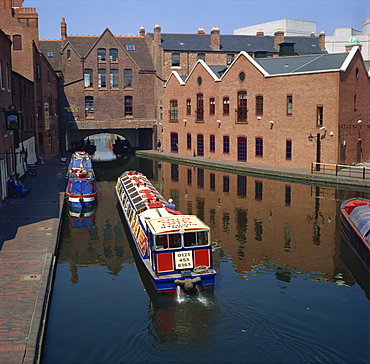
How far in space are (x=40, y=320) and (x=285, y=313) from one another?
6725 mm

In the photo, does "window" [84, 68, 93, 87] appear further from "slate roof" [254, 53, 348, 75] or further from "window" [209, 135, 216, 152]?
"slate roof" [254, 53, 348, 75]

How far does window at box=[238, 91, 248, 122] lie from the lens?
46.5 metres

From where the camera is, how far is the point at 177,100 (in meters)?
56.8

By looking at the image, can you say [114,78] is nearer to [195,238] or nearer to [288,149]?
[288,149]

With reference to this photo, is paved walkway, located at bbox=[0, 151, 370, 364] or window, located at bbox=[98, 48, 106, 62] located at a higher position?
window, located at bbox=[98, 48, 106, 62]

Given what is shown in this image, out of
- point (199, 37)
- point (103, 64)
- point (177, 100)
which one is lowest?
point (177, 100)

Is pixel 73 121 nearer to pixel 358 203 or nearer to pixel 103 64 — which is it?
pixel 103 64

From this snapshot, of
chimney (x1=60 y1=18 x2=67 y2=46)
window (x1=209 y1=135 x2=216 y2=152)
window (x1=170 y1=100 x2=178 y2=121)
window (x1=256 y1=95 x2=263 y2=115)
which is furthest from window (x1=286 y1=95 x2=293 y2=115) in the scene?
chimney (x1=60 y1=18 x2=67 y2=46)

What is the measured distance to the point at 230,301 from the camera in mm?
14844

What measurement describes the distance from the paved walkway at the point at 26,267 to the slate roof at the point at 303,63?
2325 cm

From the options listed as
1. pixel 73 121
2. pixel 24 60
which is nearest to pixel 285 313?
pixel 24 60

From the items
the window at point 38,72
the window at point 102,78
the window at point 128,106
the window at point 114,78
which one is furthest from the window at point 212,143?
the window at point 38,72

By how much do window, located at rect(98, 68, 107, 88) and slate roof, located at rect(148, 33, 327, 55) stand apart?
25.9 ft

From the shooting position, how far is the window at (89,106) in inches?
2383
